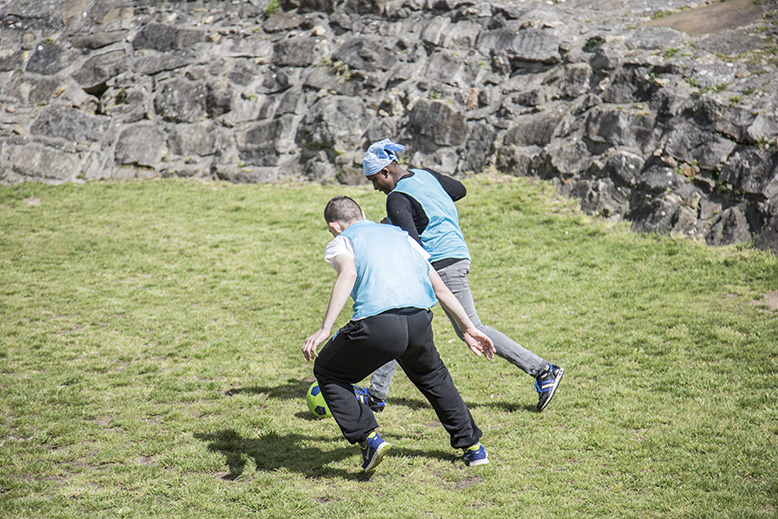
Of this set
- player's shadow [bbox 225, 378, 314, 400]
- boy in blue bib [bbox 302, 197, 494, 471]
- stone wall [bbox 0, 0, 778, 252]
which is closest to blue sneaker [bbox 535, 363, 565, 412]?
boy in blue bib [bbox 302, 197, 494, 471]

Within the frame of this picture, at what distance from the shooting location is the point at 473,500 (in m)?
4.01

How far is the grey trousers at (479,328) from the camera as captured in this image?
512 centimetres

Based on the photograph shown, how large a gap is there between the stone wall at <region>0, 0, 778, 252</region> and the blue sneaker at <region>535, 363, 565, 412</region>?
5743mm

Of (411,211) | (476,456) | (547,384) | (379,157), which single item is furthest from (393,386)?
(379,157)

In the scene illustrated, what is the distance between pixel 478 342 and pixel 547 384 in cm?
141

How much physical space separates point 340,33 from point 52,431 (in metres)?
13.7

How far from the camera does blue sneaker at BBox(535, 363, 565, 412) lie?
17.5 feet

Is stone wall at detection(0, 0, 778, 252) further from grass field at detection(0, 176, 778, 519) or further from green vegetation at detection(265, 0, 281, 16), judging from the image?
grass field at detection(0, 176, 778, 519)

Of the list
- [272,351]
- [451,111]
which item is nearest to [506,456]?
[272,351]

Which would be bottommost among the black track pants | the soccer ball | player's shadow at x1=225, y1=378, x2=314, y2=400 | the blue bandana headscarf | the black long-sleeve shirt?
player's shadow at x1=225, y1=378, x2=314, y2=400

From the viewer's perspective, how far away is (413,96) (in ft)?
48.0

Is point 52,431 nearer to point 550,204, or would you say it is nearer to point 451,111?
point 550,204

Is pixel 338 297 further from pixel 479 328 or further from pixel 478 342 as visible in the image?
pixel 479 328

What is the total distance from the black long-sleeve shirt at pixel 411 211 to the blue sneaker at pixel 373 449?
4.69 ft
